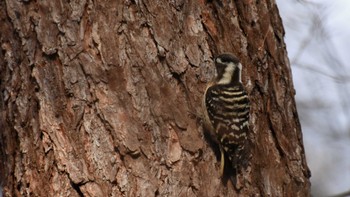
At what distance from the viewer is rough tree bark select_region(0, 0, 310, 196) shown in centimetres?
348

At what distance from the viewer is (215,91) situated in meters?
4.20

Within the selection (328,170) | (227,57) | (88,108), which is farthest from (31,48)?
(328,170)

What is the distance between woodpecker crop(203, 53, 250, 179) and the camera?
381 centimetres

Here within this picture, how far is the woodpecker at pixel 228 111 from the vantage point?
12.5 feet

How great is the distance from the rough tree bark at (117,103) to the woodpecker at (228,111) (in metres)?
0.08

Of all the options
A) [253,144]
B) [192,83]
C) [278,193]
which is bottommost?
[278,193]

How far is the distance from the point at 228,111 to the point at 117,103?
1.12 meters

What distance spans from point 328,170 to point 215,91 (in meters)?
6.07

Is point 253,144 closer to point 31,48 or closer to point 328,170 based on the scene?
point 31,48

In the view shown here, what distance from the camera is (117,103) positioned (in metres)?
3.54

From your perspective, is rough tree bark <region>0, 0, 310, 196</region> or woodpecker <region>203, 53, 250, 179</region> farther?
woodpecker <region>203, 53, 250, 179</region>

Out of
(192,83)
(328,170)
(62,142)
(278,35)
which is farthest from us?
(328,170)

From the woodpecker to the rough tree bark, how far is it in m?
0.08

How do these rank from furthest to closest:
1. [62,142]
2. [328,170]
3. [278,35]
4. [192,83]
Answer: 1. [328,170]
2. [278,35]
3. [192,83]
4. [62,142]
